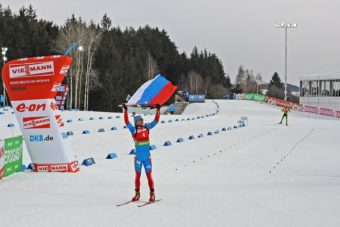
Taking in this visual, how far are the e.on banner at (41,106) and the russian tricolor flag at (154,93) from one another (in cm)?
242

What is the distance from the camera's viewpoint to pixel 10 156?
37.3ft

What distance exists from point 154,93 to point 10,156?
3924 millimetres

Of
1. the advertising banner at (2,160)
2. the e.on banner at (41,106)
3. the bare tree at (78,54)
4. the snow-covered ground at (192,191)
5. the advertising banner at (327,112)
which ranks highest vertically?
the bare tree at (78,54)

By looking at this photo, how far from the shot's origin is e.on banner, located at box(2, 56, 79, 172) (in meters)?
11.6

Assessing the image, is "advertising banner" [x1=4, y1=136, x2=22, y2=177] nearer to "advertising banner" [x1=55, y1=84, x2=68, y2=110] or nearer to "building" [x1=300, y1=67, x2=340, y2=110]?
"advertising banner" [x1=55, y1=84, x2=68, y2=110]

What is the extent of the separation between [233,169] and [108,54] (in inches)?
2526

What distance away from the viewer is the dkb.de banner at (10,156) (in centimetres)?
1098

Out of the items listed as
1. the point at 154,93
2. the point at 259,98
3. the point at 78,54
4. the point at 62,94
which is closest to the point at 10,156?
the point at 154,93

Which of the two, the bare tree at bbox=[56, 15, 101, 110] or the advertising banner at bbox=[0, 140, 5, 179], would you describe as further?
the bare tree at bbox=[56, 15, 101, 110]

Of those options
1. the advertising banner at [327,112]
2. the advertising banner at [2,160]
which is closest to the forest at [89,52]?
the advertising banner at [327,112]

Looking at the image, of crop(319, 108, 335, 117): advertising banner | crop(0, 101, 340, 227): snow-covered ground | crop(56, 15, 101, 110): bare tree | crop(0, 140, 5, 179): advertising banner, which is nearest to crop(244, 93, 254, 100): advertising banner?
crop(319, 108, 335, 117): advertising banner

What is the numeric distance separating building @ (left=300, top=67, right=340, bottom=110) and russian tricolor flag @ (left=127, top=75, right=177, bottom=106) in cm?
5680

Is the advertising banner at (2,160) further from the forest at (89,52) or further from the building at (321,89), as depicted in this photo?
the building at (321,89)

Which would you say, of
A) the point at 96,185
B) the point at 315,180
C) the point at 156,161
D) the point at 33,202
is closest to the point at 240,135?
the point at 156,161
